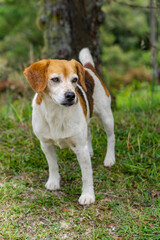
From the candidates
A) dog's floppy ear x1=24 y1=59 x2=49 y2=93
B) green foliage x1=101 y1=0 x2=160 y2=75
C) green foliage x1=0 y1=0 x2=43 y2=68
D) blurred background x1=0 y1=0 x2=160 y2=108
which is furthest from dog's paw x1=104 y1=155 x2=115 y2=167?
green foliage x1=101 y1=0 x2=160 y2=75

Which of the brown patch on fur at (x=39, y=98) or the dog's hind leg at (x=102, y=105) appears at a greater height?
the brown patch on fur at (x=39, y=98)

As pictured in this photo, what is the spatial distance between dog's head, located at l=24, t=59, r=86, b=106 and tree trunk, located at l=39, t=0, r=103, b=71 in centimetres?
278

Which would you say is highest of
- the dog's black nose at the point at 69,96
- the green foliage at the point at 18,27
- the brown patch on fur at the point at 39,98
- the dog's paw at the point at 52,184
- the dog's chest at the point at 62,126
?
the dog's black nose at the point at 69,96

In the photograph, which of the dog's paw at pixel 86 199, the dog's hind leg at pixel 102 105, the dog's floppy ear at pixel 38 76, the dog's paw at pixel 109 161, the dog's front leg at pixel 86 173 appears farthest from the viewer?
the dog's paw at pixel 109 161

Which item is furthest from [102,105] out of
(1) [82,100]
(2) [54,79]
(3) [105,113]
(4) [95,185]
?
(2) [54,79]

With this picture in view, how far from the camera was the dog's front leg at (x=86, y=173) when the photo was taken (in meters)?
3.41

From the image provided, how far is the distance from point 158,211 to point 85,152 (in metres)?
1.12

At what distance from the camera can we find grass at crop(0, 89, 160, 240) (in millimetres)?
3102

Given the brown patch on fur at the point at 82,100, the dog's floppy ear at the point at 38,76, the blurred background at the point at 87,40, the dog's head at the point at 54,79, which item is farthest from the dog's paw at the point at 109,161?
the dog's floppy ear at the point at 38,76

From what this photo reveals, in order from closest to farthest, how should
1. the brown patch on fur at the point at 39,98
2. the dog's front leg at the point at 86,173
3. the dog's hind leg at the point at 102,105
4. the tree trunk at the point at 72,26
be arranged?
the brown patch on fur at the point at 39,98
the dog's front leg at the point at 86,173
the dog's hind leg at the point at 102,105
the tree trunk at the point at 72,26

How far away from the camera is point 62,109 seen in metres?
3.21

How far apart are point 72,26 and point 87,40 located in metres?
0.41

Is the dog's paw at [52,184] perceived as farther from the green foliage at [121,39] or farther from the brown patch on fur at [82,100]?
the green foliage at [121,39]

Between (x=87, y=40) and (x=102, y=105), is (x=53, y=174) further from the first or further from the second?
(x=87, y=40)
